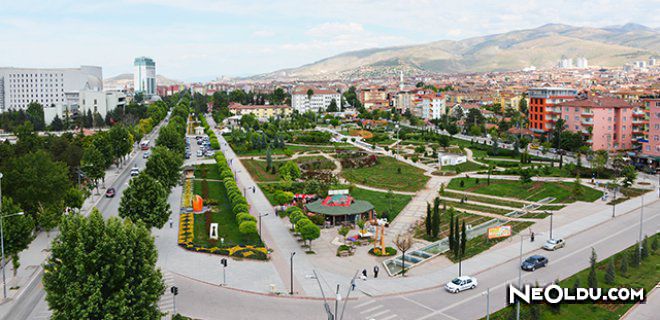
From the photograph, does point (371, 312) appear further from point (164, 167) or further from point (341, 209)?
A: point (164, 167)

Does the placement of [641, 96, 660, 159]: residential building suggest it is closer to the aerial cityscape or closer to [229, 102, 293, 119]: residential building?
the aerial cityscape

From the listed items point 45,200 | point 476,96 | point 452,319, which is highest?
point 476,96

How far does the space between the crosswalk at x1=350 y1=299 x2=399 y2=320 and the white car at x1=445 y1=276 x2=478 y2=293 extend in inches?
139

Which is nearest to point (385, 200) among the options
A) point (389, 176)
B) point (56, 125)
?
point (389, 176)

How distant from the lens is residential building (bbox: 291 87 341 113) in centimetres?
14088

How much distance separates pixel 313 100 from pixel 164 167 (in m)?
103

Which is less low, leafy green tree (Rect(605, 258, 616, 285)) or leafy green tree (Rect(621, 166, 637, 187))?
leafy green tree (Rect(621, 166, 637, 187))

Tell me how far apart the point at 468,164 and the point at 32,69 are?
116 m

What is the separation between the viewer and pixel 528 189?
4762 centimetres

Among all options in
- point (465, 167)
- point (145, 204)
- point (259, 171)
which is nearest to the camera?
point (145, 204)

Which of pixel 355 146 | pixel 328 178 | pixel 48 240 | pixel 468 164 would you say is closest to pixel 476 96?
pixel 355 146

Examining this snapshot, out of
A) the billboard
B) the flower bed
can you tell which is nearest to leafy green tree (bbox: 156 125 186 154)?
the flower bed

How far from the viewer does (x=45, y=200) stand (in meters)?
35.6

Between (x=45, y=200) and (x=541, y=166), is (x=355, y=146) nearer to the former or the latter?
(x=541, y=166)
